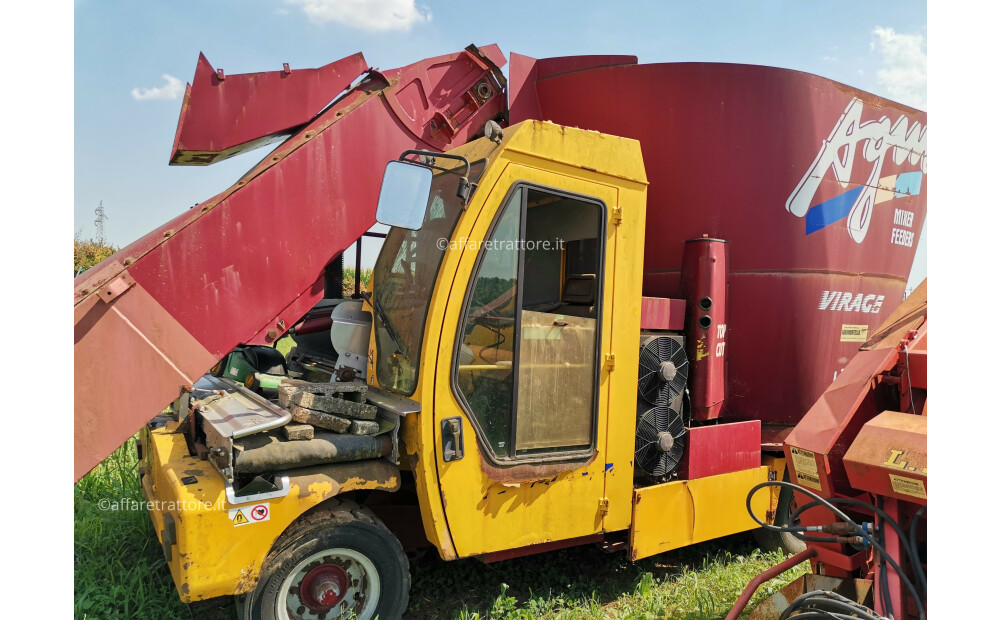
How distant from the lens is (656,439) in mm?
3545

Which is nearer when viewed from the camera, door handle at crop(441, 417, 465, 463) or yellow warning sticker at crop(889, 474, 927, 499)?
yellow warning sticker at crop(889, 474, 927, 499)

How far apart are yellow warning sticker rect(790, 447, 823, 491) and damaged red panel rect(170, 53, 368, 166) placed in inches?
118

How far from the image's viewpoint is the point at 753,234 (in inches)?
157

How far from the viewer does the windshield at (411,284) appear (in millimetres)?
2979

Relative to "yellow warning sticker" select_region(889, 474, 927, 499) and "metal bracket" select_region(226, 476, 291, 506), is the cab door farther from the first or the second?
"yellow warning sticker" select_region(889, 474, 927, 499)

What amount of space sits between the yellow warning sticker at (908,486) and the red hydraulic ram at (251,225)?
2.67 meters

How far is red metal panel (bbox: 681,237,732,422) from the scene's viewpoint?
12.5 feet

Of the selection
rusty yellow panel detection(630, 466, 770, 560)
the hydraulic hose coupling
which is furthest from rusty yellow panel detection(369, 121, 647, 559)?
the hydraulic hose coupling

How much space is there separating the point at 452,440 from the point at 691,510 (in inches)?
63.5

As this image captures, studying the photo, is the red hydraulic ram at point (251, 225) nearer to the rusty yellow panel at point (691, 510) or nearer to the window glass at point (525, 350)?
the window glass at point (525, 350)

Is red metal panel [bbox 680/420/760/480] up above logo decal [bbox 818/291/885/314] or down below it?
below

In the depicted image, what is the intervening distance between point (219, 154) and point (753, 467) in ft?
12.0

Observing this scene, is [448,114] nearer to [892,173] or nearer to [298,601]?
[298,601]

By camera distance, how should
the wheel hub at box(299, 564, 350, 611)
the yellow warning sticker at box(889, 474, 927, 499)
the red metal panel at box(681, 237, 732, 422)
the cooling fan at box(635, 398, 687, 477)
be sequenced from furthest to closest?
the red metal panel at box(681, 237, 732, 422) < the cooling fan at box(635, 398, 687, 477) < the wheel hub at box(299, 564, 350, 611) < the yellow warning sticker at box(889, 474, 927, 499)
